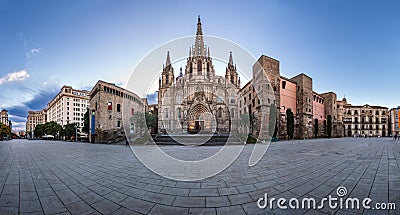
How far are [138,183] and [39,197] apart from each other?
2078 millimetres

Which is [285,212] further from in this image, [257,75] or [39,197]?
[257,75]

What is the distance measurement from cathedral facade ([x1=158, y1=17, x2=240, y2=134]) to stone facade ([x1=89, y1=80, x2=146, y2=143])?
435 inches

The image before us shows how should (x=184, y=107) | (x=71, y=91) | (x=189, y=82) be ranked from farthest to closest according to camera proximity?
(x=71, y=91), (x=189, y=82), (x=184, y=107)

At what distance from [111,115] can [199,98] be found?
867 inches

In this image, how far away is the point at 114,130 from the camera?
1347 inches

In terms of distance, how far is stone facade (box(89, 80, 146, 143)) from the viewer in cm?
3002

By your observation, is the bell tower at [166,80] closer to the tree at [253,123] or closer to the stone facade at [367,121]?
the tree at [253,123]

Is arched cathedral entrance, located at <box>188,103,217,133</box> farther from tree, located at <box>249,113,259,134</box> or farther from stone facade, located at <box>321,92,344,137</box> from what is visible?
stone facade, located at <box>321,92,344,137</box>

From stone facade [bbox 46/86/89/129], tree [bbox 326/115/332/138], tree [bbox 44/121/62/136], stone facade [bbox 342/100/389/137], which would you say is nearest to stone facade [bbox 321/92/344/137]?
tree [bbox 326/115/332/138]

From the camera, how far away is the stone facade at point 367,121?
69375mm

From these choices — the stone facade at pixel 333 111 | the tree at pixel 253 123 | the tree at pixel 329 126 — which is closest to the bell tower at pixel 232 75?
the tree at pixel 253 123

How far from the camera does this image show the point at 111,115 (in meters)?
34.1

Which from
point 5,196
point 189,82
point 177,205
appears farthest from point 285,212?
point 189,82

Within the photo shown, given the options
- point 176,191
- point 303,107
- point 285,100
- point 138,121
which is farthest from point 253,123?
point 176,191
